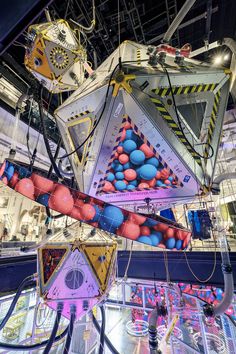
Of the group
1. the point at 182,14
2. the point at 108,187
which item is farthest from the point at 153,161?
the point at 182,14

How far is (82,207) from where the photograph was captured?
3.56 feet

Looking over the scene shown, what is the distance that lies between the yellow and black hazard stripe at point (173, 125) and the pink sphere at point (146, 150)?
0.24m

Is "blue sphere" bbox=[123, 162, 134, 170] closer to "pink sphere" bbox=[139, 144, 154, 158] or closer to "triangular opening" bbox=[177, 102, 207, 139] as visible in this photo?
"pink sphere" bbox=[139, 144, 154, 158]

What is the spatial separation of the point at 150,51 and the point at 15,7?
126 centimetres

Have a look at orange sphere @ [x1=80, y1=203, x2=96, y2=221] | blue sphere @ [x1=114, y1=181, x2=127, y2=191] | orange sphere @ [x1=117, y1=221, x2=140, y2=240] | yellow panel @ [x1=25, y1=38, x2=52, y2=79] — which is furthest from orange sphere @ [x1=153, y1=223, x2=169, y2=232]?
yellow panel @ [x1=25, y1=38, x2=52, y2=79]

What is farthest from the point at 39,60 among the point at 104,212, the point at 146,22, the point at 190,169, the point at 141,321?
the point at 141,321

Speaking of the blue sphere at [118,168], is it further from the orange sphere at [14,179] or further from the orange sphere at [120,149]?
the orange sphere at [14,179]

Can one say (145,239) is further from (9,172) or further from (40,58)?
(40,58)

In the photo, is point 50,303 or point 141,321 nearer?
point 50,303

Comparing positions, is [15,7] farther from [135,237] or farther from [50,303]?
[50,303]

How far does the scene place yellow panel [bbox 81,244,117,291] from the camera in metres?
1.34

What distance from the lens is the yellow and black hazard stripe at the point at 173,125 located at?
1393 millimetres

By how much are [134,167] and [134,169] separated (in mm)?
18

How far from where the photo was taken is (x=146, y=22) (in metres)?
3.51
